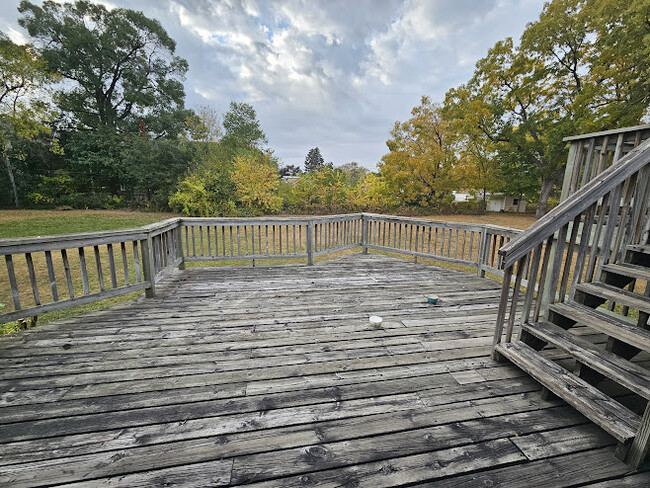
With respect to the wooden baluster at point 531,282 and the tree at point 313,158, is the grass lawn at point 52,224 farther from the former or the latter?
the tree at point 313,158

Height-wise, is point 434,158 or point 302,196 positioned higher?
point 434,158

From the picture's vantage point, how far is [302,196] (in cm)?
1361

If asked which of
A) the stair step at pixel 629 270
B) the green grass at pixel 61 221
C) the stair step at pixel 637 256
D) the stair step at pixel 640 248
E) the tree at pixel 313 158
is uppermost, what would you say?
the tree at pixel 313 158

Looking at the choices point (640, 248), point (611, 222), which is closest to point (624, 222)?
point (611, 222)

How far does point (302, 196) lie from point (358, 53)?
638 cm

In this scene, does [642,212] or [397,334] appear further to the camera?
[397,334]

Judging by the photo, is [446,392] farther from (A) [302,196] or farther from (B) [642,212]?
(A) [302,196]

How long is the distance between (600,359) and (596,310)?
534 millimetres

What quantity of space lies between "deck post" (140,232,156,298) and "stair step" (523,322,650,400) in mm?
4009

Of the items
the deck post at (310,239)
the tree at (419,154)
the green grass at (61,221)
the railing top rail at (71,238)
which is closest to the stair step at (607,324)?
the deck post at (310,239)

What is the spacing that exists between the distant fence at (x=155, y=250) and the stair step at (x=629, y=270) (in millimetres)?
1837

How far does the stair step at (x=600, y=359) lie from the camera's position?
1429 mm

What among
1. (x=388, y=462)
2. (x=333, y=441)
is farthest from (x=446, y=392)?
(x=333, y=441)

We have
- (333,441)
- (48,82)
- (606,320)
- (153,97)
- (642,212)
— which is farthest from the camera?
(153,97)
